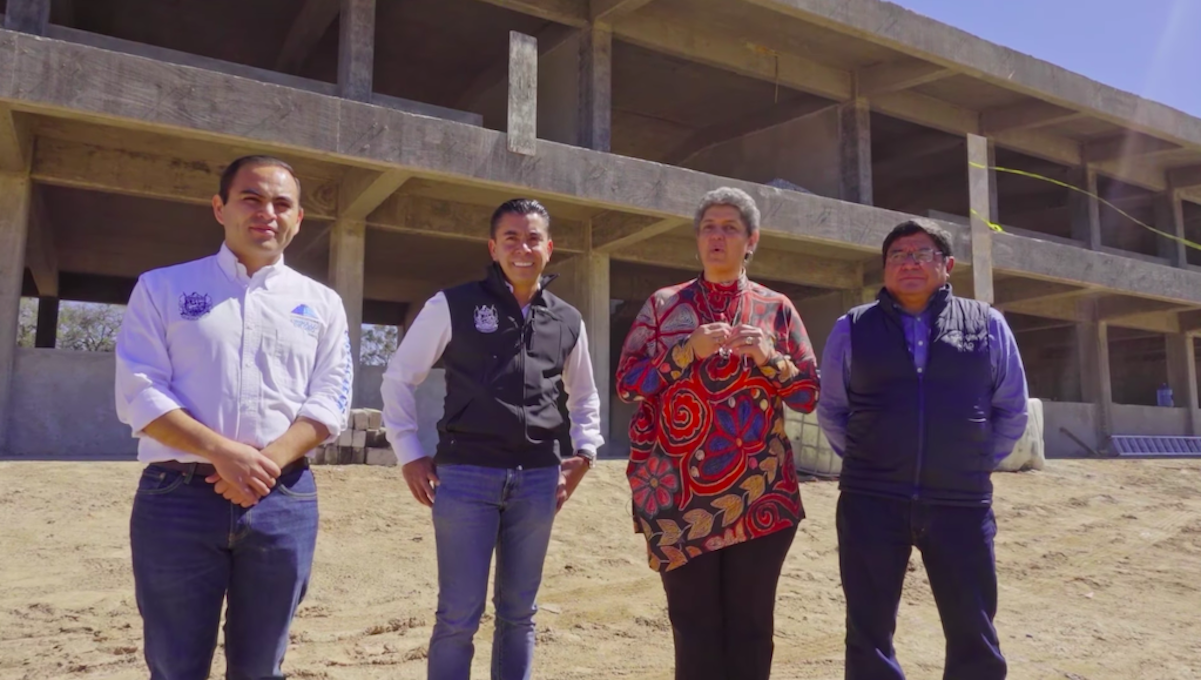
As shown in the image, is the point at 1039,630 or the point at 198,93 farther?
the point at 198,93

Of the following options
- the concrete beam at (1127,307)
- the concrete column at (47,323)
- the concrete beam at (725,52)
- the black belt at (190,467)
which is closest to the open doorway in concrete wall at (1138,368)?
the concrete beam at (1127,307)

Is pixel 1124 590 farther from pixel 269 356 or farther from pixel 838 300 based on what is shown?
pixel 838 300

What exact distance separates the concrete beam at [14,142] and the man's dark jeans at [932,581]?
7396 millimetres

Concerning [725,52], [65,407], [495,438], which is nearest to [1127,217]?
[725,52]

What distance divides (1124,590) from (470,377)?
5611 mm

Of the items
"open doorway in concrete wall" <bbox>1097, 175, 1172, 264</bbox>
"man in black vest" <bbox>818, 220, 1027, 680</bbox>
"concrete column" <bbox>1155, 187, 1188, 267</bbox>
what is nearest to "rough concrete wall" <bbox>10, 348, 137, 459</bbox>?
"man in black vest" <bbox>818, 220, 1027, 680</bbox>

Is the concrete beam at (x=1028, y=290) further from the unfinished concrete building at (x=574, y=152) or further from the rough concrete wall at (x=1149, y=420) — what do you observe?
the rough concrete wall at (x=1149, y=420)

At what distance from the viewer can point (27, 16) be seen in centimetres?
785

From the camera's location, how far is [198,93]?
23.6 ft

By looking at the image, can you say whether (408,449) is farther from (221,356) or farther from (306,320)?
(221,356)

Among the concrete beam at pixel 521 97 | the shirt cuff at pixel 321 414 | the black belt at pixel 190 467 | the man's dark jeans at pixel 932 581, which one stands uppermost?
the concrete beam at pixel 521 97

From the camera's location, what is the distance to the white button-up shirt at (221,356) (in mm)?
2072

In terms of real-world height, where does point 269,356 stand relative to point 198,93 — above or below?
below

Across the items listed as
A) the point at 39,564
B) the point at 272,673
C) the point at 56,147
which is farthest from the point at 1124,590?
the point at 56,147
